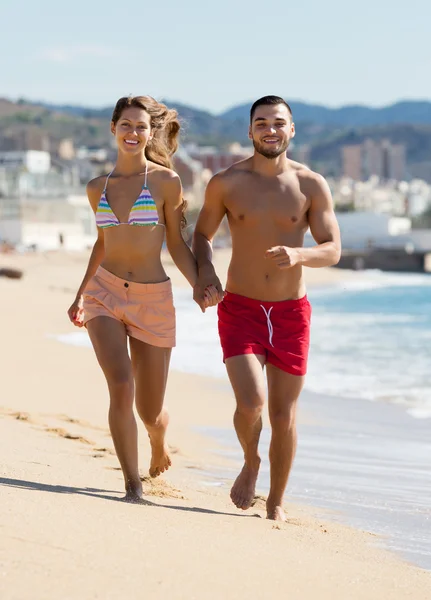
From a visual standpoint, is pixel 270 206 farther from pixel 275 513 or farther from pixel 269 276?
A: pixel 275 513

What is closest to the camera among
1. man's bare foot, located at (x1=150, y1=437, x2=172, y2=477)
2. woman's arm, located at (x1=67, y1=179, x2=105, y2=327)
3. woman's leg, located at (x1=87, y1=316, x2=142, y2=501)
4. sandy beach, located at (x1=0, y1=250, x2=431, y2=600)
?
sandy beach, located at (x1=0, y1=250, x2=431, y2=600)

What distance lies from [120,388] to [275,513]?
36.1 inches

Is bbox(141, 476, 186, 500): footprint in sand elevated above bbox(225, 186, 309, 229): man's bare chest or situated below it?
below

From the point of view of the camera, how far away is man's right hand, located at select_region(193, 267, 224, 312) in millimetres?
5336

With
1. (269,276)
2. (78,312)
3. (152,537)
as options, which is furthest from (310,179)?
(152,537)

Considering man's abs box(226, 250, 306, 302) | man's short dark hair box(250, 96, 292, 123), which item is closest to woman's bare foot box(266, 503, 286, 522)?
man's abs box(226, 250, 306, 302)

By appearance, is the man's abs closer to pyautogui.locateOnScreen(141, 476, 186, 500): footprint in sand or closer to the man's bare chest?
the man's bare chest

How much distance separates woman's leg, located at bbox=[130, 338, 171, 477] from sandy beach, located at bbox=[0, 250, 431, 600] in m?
0.35

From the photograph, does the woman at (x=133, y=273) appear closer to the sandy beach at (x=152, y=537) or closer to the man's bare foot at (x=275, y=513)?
the sandy beach at (x=152, y=537)

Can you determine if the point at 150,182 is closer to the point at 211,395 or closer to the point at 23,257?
the point at 211,395

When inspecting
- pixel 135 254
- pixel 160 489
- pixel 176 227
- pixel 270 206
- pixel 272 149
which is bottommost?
pixel 160 489

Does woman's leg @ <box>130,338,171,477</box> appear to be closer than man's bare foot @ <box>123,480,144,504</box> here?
No

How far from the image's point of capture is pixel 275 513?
5371 mm

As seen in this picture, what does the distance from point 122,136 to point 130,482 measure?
5.16 ft
